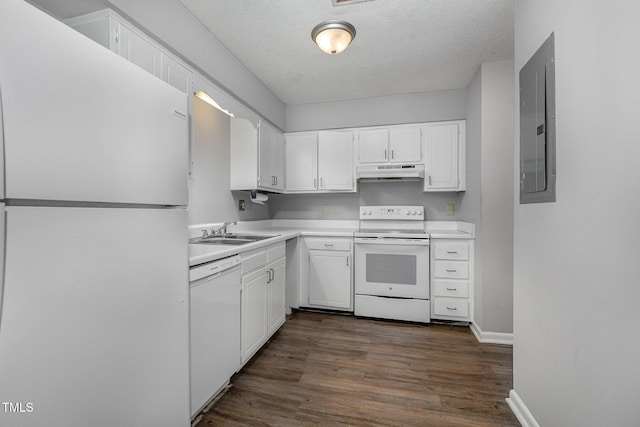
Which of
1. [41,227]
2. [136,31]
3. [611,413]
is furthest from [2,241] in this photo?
[611,413]

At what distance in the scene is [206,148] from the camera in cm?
247

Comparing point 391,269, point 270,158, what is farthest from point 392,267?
point 270,158

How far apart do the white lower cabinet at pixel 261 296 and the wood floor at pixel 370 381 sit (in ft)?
0.55

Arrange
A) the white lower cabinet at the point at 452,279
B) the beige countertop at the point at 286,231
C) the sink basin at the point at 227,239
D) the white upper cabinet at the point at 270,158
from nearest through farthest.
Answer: the beige countertop at the point at 286,231 < the sink basin at the point at 227,239 < the white lower cabinet at the point at 452,279 < the white upper cabinet at the point at 270,158

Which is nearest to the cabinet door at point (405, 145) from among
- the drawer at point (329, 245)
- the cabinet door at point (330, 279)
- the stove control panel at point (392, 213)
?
the stove control panel at point (392, 213)

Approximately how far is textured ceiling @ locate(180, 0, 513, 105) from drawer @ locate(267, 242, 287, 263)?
5.60 feet

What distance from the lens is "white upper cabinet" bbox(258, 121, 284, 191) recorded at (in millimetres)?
2898

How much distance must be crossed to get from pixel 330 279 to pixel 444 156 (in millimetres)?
1915

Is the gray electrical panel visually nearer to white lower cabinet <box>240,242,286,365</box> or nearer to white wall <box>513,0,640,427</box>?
white wall <box>513,0,640,427</box>

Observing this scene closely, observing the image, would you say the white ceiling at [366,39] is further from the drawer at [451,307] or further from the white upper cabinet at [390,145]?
the drawer at [451,307]

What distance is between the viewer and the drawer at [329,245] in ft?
10.1

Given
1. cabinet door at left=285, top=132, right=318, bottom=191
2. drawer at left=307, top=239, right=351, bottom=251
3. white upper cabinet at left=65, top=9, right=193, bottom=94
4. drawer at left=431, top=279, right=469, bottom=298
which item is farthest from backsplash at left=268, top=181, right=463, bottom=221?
white upper cabinet at left=65, top=9, right=193, bottom=94

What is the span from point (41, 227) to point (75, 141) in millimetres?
263

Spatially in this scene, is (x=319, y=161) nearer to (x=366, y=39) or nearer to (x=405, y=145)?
(x=405, y=145)
